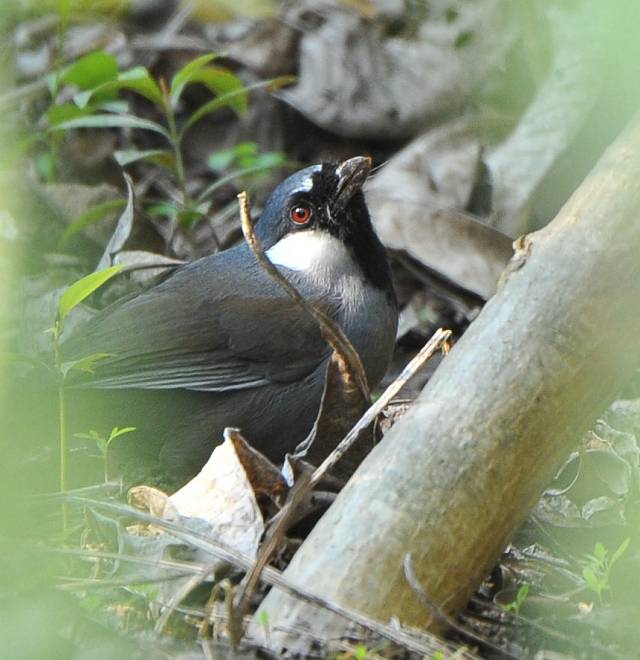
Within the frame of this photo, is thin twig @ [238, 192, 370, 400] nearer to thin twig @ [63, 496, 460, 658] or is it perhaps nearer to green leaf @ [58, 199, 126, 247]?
thin twig @ [63, 496, 460, 658]

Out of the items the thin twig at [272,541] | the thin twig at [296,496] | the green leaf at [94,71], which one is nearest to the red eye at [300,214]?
the green leaf at [94,71]

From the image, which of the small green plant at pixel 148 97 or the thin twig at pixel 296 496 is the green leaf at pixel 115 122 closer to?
the small green plant at pixel 148 97

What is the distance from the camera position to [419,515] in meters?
2.86

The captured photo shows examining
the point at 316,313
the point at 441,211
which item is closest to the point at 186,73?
the point at 441,211

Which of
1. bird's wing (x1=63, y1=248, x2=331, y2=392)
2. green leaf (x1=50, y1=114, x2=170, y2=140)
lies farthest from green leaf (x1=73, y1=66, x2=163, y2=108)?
bird's wing (x1=63, y1=248, x2=331, y2=392)

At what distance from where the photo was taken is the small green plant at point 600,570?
303 cm

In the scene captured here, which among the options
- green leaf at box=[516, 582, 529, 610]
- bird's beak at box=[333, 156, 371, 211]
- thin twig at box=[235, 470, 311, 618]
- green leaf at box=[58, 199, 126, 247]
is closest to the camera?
thin twig at box=[235, 470, 311, 618]

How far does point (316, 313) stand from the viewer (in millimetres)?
3062

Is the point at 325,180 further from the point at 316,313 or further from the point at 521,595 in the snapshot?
the point at 521,595

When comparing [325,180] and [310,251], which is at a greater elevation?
[325,180]

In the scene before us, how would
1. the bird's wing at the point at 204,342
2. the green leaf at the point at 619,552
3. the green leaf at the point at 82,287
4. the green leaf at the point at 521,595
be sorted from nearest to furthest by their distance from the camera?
the green leaf at the point at 521,595, the green leaf at the point at 619,552, the green leaf at the point at 82,287, the bird's wing at the point at 204,342

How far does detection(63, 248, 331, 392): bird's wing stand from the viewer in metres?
4.35

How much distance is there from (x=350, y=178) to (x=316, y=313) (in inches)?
66.1

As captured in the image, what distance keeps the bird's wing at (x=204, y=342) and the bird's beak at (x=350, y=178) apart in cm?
41
